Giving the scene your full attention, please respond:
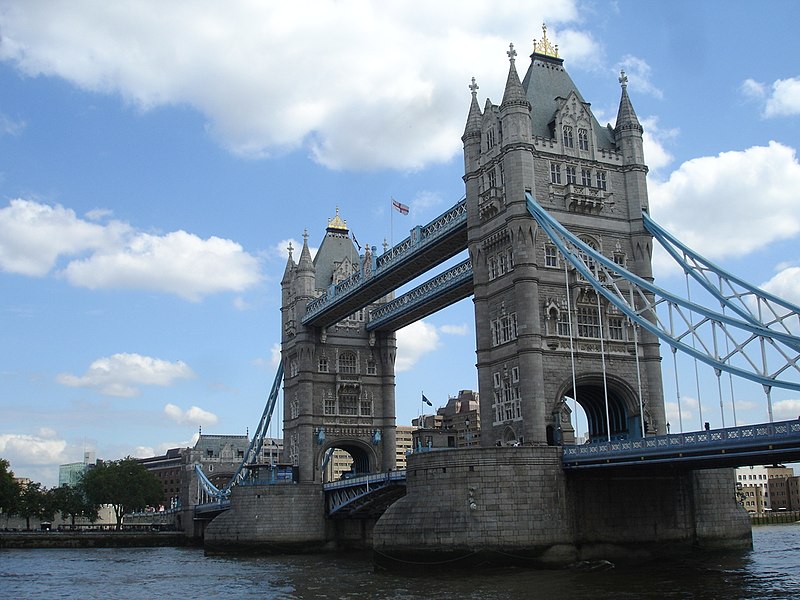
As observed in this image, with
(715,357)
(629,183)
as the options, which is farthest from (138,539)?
(715,357)

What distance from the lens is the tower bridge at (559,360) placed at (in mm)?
43312

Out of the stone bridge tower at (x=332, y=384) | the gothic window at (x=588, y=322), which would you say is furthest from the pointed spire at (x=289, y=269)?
the gothic window at (x=588, y=322)

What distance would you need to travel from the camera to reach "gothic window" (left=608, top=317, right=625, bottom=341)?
52875 millimetres

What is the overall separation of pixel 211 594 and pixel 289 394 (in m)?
43.6

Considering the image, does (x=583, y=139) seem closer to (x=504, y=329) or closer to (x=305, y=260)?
(x=504, y=329)

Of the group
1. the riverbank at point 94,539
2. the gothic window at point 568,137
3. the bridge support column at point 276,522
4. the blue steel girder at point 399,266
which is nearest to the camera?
the gothic window at point 568,137

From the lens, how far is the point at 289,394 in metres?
85.0

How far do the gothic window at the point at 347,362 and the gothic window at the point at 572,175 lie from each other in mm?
35302

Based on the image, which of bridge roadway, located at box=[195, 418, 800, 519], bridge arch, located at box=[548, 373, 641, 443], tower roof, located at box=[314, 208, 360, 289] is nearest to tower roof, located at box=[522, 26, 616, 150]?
bridge arch, located at box=[548, 373, 641, 443]

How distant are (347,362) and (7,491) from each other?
171 feet

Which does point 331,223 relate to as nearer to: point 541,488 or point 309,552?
point 309,552

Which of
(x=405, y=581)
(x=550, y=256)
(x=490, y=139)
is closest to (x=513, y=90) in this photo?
(x=490, y=139)

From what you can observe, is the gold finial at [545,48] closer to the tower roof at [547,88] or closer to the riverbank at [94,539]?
the tower roof at [547,88]

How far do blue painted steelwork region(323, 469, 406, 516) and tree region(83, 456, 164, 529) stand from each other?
53966 mm
